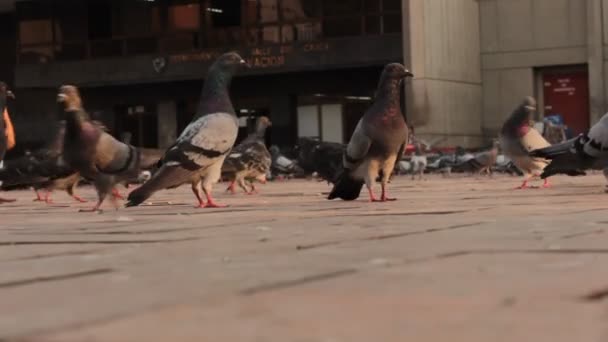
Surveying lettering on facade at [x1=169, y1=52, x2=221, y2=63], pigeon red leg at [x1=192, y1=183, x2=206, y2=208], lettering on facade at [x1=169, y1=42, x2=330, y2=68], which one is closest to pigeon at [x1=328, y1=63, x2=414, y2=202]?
pigeon red leg at [x1=192, y1=183, x2=206, y2=208]

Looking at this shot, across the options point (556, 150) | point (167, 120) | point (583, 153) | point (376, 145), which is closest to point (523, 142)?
point (556, 150)

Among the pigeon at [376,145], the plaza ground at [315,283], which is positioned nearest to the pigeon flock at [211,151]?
the pigeon at [376,145]

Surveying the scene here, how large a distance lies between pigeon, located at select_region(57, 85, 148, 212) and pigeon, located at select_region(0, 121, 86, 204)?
A: 191 cm

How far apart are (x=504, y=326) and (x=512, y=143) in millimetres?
11283

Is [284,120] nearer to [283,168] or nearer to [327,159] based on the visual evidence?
[283,168]

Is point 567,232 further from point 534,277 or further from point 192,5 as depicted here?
point 192,5

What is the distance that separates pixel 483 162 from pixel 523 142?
7.19m

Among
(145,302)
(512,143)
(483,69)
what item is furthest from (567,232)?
(483,69)

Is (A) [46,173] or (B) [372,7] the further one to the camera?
(B) [372,7]

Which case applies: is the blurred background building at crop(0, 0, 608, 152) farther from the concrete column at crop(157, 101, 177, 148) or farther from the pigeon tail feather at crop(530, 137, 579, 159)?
the pigeon tail feather at crop(530, 137, 579, 159)

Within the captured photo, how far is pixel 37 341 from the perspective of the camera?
2.01 m

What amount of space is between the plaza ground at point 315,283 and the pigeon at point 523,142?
754 cm

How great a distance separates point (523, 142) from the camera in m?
Result: 13.0

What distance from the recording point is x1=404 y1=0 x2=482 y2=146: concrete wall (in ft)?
92.1
